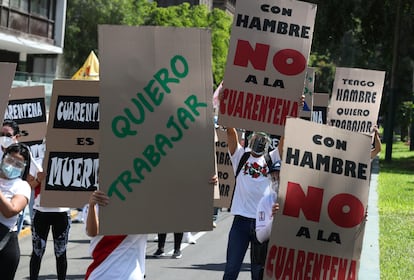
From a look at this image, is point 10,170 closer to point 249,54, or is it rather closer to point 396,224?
point 249,54

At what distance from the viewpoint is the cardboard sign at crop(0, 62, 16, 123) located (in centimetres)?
752

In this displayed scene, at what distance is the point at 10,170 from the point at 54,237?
311cm

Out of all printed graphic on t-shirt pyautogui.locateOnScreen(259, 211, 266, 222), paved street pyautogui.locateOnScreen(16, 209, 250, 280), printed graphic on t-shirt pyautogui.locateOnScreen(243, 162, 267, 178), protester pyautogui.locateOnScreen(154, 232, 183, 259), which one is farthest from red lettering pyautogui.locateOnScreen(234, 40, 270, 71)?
protester pyautogui.locateOnScreen(154, 232, 183, 259)

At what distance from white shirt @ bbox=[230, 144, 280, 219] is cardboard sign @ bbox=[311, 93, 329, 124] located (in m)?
6.21

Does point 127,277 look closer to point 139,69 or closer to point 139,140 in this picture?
point 139,140

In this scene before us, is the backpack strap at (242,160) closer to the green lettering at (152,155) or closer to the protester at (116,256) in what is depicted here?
the protester at (116,256)

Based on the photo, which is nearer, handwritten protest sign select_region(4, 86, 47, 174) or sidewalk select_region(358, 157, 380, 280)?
sidewalk select_region(358, 157, 380, 280)

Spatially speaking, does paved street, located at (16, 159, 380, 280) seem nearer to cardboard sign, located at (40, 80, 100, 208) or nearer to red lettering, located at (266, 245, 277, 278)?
cardboard sign, located at (40, 80, 100, 208)

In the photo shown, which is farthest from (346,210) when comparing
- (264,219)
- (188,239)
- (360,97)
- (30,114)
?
(188,239)

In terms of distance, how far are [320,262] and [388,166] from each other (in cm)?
3304

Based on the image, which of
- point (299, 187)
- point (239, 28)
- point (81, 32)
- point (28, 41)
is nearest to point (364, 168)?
point (299, 187)

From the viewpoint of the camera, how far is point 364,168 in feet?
20.3

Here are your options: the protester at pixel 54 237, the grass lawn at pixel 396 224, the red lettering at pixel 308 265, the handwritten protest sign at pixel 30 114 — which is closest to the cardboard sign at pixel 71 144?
the protester at pixel 54 237

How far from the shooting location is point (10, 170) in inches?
285
